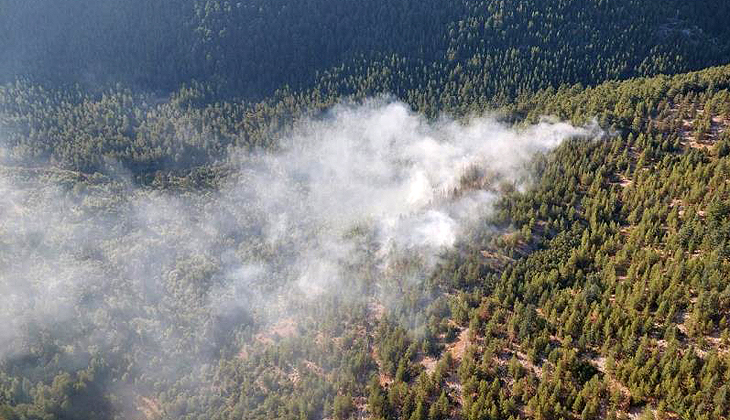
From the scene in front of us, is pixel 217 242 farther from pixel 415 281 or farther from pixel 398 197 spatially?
pixel 415 281

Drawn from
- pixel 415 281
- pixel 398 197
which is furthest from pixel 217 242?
pixel 415 281

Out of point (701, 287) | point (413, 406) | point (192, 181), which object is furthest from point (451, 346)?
point (192, 181)

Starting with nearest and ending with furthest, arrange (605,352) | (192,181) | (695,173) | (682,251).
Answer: (605,352)
(682,251)
(695,173)
(192,181)

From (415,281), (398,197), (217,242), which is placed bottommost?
(415,281)

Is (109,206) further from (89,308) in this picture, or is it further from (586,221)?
(586,221)

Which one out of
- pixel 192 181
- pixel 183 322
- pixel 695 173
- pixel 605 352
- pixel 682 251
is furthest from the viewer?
pixel 192 181

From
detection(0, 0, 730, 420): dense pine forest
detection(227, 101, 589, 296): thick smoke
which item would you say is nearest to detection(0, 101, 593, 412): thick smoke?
detection(227, 101, 589, 296): thick smoke

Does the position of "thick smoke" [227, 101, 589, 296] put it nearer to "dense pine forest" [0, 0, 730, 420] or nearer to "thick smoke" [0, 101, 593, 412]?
"thick smoke" [0, 101, 593, 412]

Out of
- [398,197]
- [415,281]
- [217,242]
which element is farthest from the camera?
[398,197]

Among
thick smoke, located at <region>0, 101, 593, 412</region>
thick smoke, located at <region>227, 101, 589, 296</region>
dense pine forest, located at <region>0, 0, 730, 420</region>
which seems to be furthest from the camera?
thick smoke, located at <region>227, 101, 589, 296</region>
